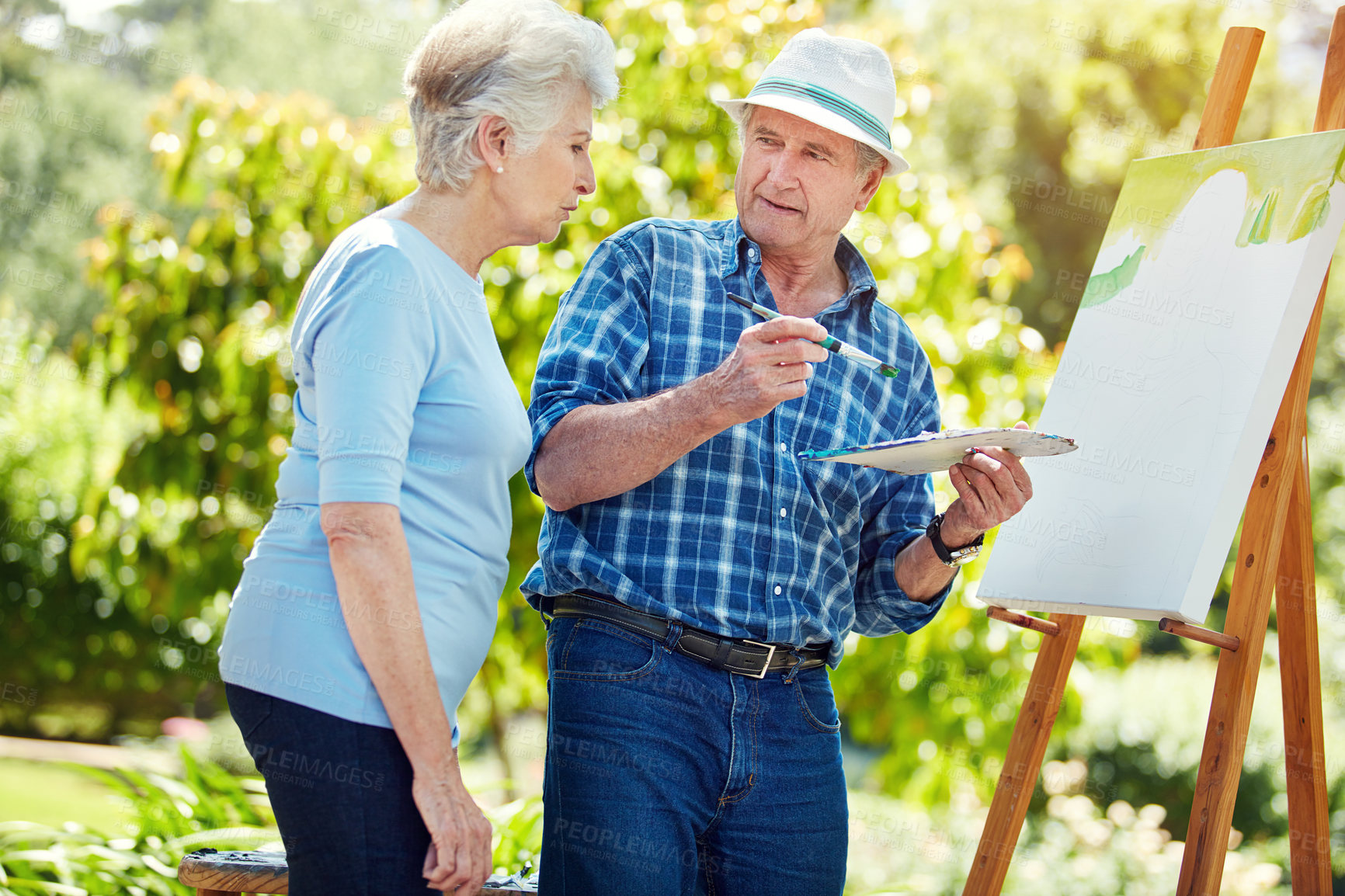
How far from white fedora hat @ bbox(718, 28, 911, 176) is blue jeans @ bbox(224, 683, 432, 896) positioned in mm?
1128

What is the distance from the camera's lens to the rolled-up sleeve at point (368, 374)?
1144mm

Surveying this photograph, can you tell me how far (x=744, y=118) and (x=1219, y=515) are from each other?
1.03 m

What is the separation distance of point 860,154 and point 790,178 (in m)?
0.15

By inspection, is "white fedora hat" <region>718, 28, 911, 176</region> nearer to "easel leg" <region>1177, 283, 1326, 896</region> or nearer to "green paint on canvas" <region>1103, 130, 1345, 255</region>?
"green paint on canvas" <region>1103, 130, 1345, 255</region>

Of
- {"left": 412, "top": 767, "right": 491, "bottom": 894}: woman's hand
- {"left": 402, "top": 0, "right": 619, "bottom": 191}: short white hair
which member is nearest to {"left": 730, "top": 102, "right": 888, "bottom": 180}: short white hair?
{"left": 402, "top": 0, "right": 619, "bottom": 191}: short white hair

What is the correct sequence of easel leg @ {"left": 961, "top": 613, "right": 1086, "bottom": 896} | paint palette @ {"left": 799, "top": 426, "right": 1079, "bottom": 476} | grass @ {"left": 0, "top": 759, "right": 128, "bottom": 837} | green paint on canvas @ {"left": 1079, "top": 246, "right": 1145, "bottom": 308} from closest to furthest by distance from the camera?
paint palette @ {"left": 799, "top": 426, "right": 1079, "bottom": 476} < easel leg @ {"left": 961, "top": 613, "right": 1086, "bottom": 896} < green paint on canvas @ {"left": 1079, "top": 246, "right": 1145, "bottom": 308} < grass @ {"left": 0, "top": 759, "right": 128, "bottom": 837}

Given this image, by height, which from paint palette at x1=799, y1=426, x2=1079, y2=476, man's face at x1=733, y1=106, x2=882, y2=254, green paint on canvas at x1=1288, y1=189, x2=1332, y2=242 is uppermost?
green paint on canvas at x1=1288, y1=189, x2=1332, y2=242

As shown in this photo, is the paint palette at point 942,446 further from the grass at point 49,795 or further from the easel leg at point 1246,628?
the grass at point 49,795

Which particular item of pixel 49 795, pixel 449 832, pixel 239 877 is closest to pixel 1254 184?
pixel 449 832

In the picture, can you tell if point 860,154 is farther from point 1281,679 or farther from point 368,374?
point 1281,679

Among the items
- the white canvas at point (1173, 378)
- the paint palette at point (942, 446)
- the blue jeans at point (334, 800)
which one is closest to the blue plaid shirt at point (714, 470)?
the paint palette at point (942, 446)

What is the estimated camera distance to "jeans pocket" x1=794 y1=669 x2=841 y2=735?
64.6 inches

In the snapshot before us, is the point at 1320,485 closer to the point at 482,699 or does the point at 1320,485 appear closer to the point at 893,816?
the point at 893,816

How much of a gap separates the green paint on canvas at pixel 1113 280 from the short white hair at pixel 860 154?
1.82 feet
